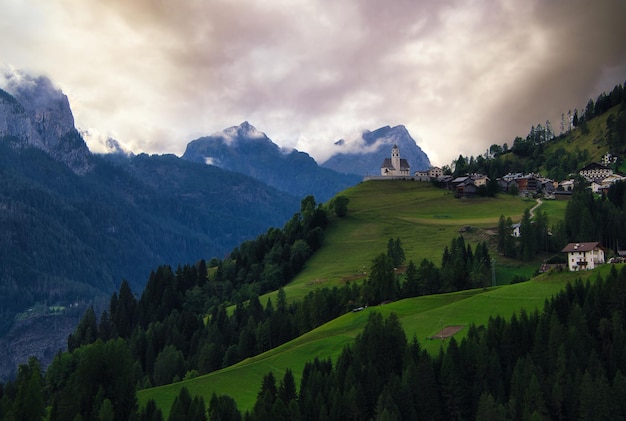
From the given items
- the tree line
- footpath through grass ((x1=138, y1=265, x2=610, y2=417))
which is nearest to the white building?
footpath through grass ((x1=138, y1=265, x2=610, y2=417))

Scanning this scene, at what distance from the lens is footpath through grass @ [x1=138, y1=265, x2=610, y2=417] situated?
10581 cm

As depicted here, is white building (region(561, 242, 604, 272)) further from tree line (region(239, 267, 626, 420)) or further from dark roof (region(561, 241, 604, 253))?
tree line (region(239, 267, 626, 420))

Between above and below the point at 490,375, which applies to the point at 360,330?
above

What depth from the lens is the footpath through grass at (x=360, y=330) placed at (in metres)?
106

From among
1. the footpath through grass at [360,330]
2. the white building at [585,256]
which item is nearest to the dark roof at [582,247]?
the white building at [585,256]

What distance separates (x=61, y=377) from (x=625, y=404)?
117677 millimetres

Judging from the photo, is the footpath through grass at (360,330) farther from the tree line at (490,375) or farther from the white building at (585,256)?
the white building at (585,256)

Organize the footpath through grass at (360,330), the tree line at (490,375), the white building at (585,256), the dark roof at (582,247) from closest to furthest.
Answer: the tree line at (490,375), the footpath through grass at (360,330), the white building at (585,256), the dark roof at (582,247)

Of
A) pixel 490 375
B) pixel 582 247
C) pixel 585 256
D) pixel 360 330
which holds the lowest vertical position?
pixel 490 375

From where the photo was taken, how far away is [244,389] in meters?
105

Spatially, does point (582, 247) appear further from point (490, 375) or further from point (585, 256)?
→ point (490, 375)

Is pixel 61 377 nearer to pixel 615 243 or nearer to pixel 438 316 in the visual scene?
pixel 438 316

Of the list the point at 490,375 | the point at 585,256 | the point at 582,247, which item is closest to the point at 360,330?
the point at 490,375

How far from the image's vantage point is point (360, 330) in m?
121
